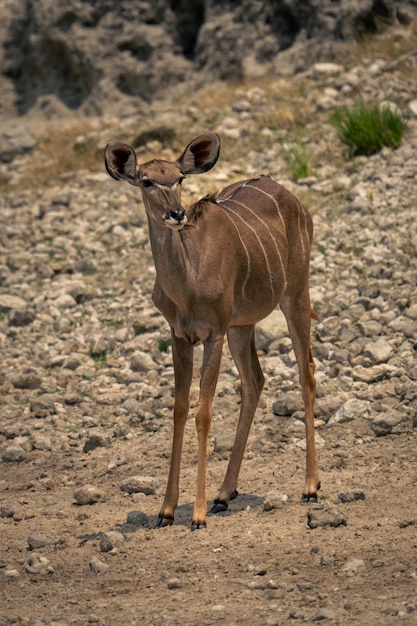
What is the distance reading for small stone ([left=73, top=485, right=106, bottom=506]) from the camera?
7.23 m

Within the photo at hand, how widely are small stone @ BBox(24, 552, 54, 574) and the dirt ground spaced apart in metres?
0.03

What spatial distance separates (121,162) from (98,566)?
2.41 metres

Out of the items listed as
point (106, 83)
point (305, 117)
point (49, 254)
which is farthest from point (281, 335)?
point (106, 83)

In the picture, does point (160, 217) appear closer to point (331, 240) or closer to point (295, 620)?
point (295, 620)

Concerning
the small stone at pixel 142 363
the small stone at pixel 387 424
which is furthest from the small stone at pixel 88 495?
the small stone at pixel 142 363

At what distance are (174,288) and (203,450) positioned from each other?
97 cm

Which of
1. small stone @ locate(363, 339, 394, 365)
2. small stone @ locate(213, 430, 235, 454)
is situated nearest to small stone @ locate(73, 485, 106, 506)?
small stone @ locate(213, 430, 235, 454)

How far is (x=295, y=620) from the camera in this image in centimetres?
507

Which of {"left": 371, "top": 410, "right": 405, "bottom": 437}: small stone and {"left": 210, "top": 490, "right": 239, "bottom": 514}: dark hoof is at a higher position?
{"left": 371, "top": 410, "right": 405, "bottom": 437}: small stone

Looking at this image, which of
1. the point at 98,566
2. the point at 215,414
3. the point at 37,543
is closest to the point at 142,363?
the point at 215,414

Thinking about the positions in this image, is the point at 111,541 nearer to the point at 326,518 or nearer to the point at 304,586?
the point at 326,518

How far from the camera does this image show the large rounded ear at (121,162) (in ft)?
22.3

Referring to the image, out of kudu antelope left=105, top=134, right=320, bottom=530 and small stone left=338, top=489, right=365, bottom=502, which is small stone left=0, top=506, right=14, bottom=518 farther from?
small stone left=338, top=489, right=365, bottom=502

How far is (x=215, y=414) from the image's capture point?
28.2 feet
